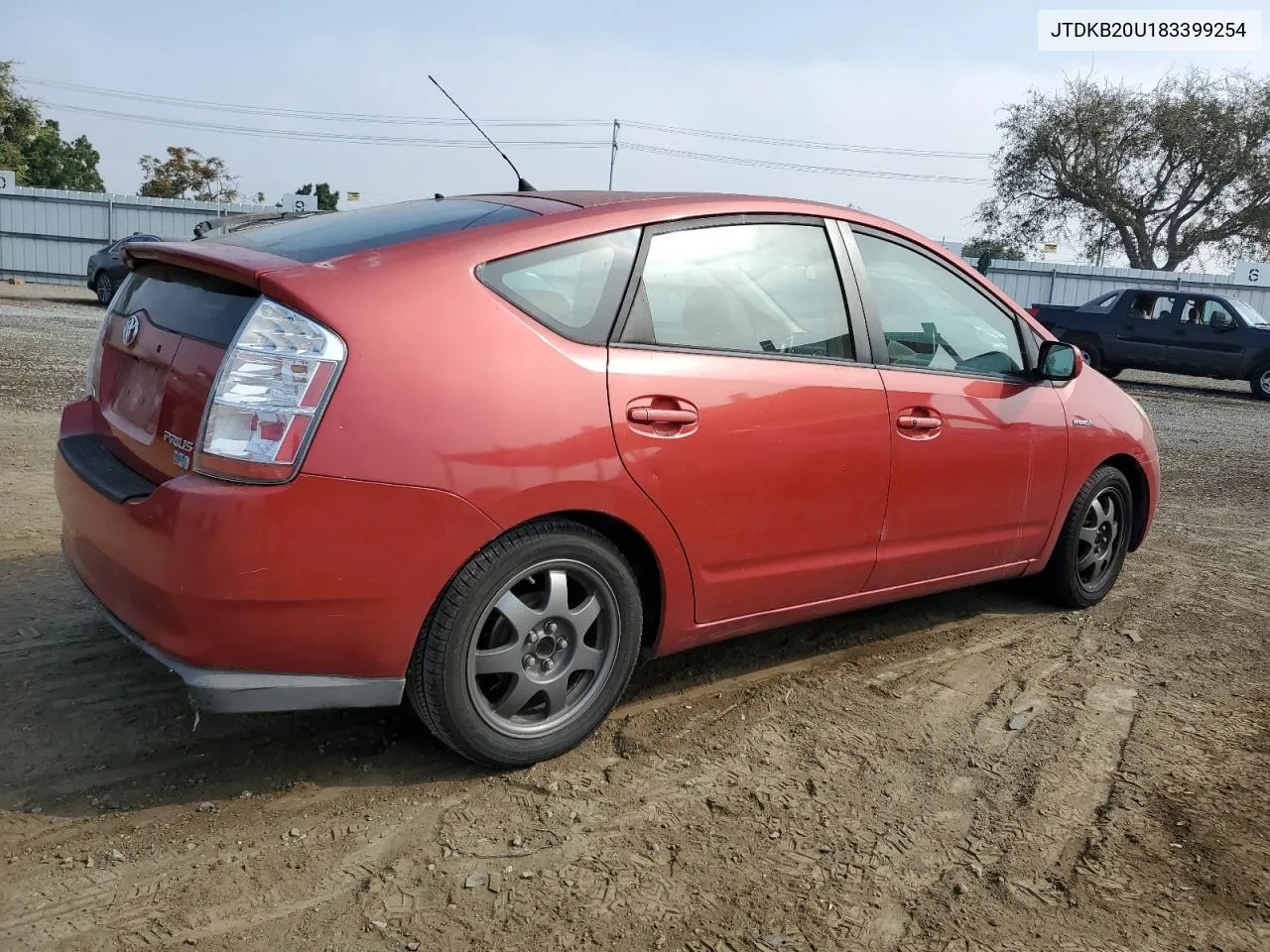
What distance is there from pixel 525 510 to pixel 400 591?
1.23 ft

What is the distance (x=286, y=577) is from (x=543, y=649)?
0.77 metres

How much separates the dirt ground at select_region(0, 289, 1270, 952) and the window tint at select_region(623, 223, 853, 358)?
3.95ft

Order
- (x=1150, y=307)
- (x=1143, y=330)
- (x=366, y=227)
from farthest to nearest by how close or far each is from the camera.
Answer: (x=1150, y=307) → (x=1143, y=330) → (x=366, y=227)

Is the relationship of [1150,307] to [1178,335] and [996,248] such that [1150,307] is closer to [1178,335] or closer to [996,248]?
[1178,335]

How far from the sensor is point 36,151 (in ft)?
152

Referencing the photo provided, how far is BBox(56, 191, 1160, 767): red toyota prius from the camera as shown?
256cm

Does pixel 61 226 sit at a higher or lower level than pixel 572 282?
higher

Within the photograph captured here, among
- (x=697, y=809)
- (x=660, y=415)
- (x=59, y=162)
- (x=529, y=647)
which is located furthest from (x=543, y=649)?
(x=59, y=162)

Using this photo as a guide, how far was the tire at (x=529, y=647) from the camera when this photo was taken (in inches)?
109

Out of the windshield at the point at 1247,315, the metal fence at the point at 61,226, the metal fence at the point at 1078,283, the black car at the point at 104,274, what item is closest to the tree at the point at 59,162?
the metal fence at the point at 61,226

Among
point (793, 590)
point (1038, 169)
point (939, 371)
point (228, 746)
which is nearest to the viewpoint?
point (228, 746)

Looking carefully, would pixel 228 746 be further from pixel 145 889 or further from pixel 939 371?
pixel 939 371

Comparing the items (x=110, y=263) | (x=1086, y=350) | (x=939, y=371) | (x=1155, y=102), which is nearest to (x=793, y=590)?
(x=939, y=371)

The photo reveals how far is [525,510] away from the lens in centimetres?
278
